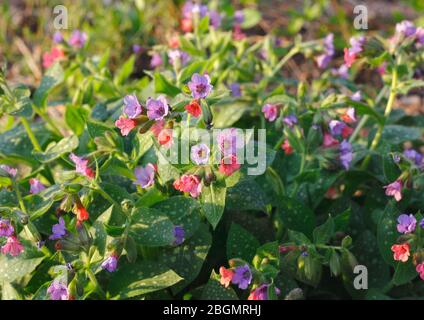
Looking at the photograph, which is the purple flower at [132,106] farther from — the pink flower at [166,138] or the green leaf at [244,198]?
the green leaf at [244,198]

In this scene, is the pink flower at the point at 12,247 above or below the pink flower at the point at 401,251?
above

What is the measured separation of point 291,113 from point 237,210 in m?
0.35

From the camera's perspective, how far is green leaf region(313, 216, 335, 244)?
193 cm

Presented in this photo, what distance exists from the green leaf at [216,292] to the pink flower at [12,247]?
51cm

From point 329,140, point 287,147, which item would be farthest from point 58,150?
point 329,140

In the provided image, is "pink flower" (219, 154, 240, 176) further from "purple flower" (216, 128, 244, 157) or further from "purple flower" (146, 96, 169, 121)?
"purple flower" (146, 96, 169, 121)

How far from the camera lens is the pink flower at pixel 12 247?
6.00ft

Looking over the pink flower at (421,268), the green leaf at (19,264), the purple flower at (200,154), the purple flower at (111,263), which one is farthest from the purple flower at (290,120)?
the green leaf at (19,264)

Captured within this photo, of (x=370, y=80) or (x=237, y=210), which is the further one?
(x=370, y=80)

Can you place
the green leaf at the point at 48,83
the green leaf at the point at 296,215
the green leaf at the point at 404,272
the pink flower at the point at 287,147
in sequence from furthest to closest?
the green leaf at the point at 48,83 → the pink flower at the point at 287,147 → the green leaf at the point at 296,215 → the green leaf at the point at 404,272

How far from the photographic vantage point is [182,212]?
1894mm

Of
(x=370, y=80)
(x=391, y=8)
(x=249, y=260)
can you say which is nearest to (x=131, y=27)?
(x=370, y=80)
